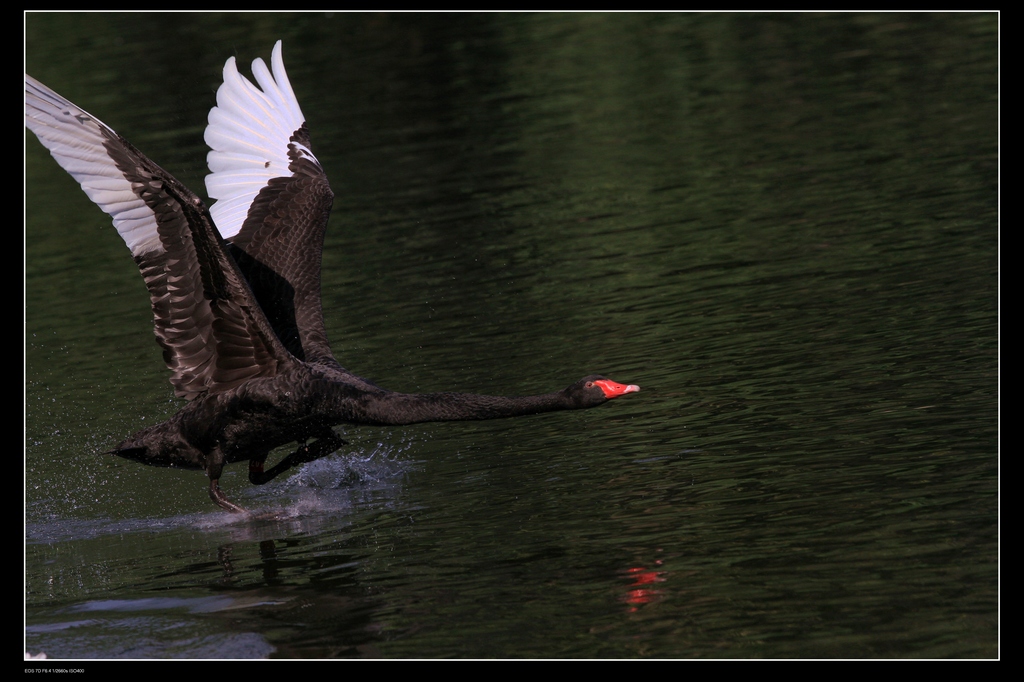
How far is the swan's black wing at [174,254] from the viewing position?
7316 millimetres

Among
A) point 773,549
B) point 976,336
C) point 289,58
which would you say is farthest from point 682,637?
point 289,58

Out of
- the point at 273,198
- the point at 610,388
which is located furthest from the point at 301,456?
the point at 610,388

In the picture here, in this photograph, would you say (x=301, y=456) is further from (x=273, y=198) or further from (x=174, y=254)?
(x=273, y=198)

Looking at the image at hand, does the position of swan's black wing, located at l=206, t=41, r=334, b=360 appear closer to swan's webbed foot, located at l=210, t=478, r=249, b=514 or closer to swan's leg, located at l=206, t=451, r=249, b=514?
swan's leg, located at l=206, t=451, r=249, b=514

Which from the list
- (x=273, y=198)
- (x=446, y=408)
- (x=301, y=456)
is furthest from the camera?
(x=273, y=198)

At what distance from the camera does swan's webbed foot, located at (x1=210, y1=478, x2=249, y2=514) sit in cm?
834

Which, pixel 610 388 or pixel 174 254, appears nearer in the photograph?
pixel 610 388

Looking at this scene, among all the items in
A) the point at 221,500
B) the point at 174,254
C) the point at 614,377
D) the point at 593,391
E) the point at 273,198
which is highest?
the point at 174,254

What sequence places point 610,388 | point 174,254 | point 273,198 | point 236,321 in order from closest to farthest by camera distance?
point 610,388 → point 174,254 → point 236,321 → point 273,198

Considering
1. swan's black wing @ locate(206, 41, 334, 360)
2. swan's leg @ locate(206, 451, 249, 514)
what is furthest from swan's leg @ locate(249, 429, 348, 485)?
swan's black wing @ locate(206, 41, 334, 360)

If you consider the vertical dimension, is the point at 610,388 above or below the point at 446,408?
above

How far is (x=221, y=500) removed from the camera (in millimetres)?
8383

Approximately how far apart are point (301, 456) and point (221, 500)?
1.90ft

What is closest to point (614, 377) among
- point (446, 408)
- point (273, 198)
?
point (446, 408)
